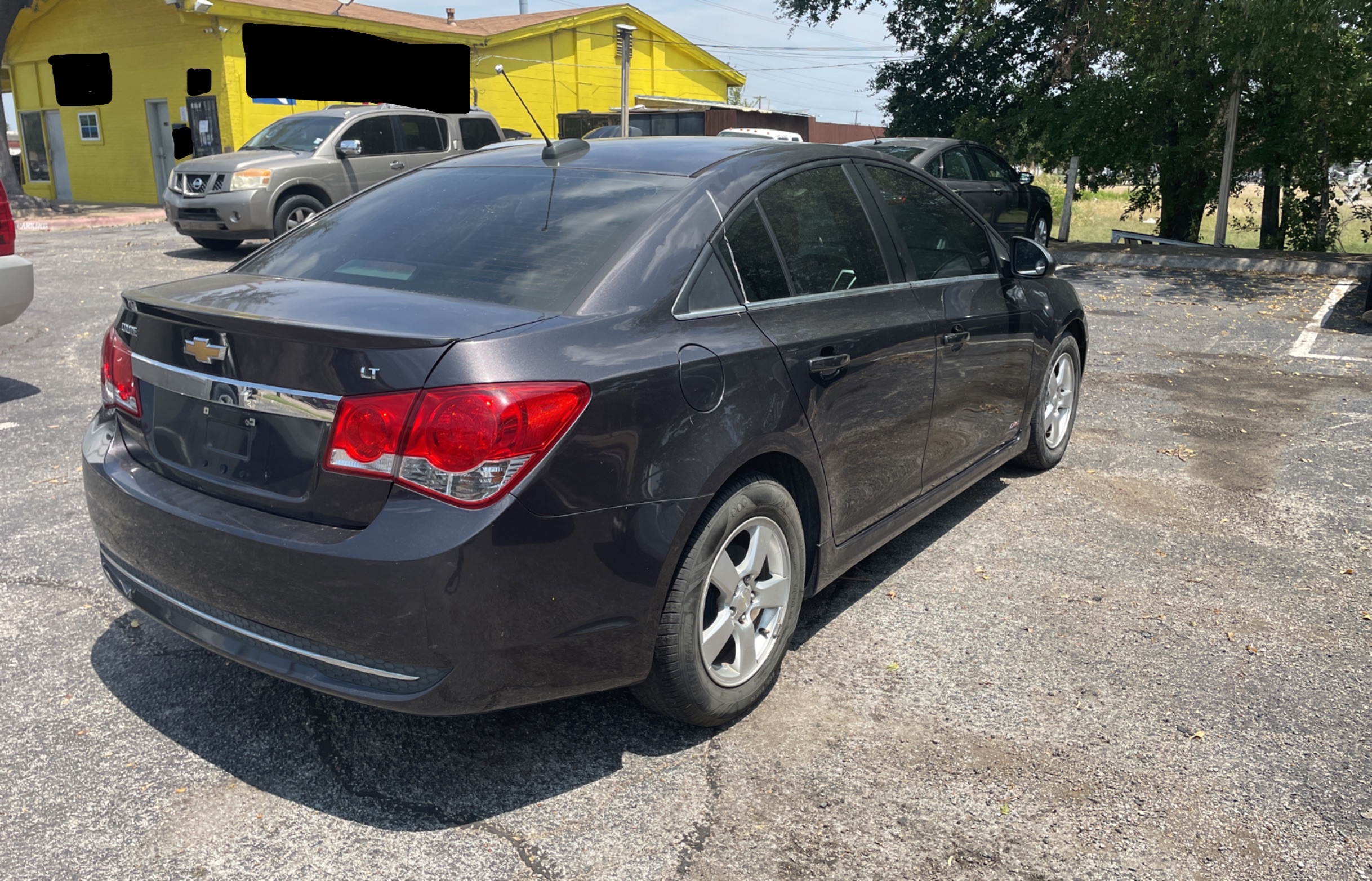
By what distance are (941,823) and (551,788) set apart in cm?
103

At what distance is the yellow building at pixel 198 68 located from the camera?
76.7 feet

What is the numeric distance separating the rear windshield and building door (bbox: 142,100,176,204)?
2532cm

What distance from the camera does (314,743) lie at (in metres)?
2.97

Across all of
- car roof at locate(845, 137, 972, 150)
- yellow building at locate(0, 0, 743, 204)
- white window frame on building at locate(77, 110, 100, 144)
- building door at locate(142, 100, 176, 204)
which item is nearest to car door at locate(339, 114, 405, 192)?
car roof at locate(845, 137, 972, 150)

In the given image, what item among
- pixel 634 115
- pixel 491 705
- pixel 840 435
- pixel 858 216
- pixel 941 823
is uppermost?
pixel 634 115

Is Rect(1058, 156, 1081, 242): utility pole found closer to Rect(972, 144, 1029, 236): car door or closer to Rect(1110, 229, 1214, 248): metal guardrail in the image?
Rect(1110, 229, 1214, 248): metal guardrail

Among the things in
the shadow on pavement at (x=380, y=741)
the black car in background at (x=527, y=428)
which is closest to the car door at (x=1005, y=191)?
the black car in background at (x=527, y=428)

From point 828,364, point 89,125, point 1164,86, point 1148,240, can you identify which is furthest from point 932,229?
point 89,125

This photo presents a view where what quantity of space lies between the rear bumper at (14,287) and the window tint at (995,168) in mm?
10614

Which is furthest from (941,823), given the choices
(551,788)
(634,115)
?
(634,115)

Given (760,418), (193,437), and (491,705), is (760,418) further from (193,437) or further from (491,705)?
(193,437)

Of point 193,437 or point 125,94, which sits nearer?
point 193,437

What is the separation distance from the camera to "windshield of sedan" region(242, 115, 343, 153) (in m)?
13.9

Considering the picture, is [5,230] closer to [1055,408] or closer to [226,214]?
[1055,408]
